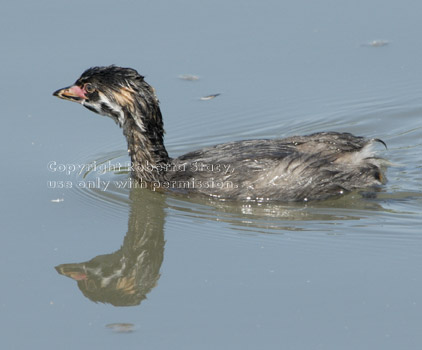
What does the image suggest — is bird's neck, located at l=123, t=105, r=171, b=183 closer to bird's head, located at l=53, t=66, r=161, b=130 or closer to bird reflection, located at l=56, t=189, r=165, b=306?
bird's head, located at l=53, t=66, r=161, b=130

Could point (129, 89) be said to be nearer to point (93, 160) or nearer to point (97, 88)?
point (97, 88)

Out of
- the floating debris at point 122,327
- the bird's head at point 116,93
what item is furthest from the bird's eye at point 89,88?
the floating debris at point 122,327

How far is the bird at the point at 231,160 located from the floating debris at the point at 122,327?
123 inches

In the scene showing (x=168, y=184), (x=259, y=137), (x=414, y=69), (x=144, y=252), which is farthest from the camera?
(x=414, y=69)

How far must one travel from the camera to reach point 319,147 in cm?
1072

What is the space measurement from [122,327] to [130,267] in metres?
1.52

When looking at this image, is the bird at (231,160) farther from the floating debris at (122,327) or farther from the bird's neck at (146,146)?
the floating debris at (122,327)

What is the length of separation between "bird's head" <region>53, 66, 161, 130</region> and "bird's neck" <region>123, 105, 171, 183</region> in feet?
0.13

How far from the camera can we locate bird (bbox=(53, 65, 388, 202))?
10.5 m

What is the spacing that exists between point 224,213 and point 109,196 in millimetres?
1456

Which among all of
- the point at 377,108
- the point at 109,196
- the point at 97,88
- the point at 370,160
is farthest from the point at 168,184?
the point at 377,108

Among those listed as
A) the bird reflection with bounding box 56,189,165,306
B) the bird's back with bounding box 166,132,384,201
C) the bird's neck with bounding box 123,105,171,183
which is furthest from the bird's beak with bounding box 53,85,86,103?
the bird reflection with bounding box 56,189,165,306

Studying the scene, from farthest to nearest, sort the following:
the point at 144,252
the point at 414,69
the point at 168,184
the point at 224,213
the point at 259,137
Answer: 1. the point at 414,69
2. the point at 259,137
3. the point at 168,184
4. the point at 224,213
5. the point at 144,252

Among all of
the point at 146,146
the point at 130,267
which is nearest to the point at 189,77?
the point at 146,146
